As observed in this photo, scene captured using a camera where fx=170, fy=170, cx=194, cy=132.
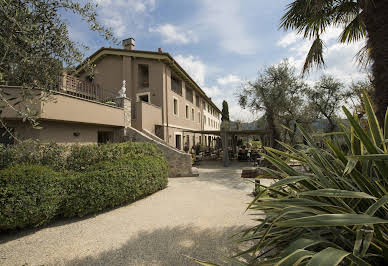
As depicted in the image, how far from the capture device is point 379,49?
112 inches

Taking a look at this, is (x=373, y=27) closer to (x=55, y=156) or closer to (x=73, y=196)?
(x=73, y=196)

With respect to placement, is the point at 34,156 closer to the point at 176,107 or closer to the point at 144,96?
the point at 144,96

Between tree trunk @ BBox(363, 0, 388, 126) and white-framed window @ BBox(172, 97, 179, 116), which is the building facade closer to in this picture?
white-framed window @ BBox(172, 97, 179, 116)

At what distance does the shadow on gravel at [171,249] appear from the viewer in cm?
267

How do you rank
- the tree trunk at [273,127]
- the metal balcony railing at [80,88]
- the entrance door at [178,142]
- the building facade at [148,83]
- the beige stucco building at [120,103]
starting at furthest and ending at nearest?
the entrance door at [178,142] → the tree trunk at [273,127] → the building facade at [148,83] → the metal balcony railing at [80,88] → the beige stucco building at [120,103]

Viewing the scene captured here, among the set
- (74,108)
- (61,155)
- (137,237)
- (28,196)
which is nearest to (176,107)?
(74,108)

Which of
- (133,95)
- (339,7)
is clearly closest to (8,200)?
(339,7)

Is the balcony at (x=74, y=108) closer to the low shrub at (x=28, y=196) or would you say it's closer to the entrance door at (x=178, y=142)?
the low shrub at (x=28, y=196)

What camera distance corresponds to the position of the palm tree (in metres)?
2.82

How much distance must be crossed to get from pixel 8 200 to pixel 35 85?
2375 mm

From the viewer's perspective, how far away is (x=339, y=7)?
425 centimetres

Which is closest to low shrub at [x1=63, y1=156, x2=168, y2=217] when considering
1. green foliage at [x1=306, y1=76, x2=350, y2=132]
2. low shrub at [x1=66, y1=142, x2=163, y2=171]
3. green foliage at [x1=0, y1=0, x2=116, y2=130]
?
low shrub at [x1=66, y1=142, x2=163, y2=171]

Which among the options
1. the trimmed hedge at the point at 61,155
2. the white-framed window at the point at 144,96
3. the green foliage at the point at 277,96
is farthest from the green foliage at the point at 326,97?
the trimmed hedge at the point at 61,155

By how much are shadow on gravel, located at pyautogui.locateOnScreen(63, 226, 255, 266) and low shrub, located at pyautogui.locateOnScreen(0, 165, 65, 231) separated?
1.61 meters
